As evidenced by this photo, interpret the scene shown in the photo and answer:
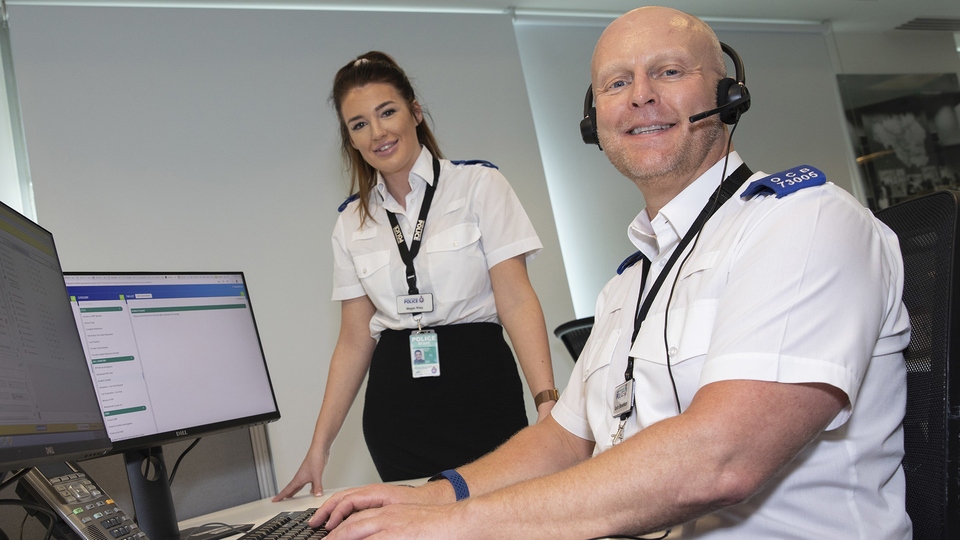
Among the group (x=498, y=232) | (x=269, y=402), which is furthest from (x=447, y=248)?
(x=269, y=402)

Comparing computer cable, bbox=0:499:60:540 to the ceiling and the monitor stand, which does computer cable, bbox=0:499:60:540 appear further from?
the ceiling

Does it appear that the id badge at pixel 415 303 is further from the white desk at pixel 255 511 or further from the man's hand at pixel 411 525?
the man's hand at pixel 411 525

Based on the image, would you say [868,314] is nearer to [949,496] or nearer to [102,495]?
[949,496]

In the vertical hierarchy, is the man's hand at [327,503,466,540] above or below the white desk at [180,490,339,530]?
above

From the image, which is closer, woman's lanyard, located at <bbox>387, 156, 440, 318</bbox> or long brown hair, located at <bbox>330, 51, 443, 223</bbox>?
woman's lanyard, located at <bbox>387, 156, 440, 318</bbox>

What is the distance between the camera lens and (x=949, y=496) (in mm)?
966

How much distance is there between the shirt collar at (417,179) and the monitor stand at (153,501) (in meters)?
1.04

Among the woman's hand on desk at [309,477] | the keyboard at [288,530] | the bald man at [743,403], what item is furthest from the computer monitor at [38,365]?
the woman's hand on desk at [309,477]

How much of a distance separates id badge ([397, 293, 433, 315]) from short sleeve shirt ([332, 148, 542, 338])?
2cm

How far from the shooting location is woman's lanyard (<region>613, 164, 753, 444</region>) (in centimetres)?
118

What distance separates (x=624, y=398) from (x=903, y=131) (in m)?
6.02

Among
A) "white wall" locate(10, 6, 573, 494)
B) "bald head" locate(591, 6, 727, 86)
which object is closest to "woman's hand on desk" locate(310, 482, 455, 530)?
"bald head" locate(591, 6, 727, 86)

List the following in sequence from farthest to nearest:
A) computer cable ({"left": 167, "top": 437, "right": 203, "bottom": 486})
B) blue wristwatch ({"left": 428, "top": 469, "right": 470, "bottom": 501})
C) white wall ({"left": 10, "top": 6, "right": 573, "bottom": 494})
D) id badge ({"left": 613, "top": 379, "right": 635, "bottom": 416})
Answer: white wall ({"left": 10, "top": 6, "right": 573, "bottom": 494}) < computer cable ({"left": 167, "top": 437, "right": 203, "bottom": 486}) < blue wristwatch ({"left": 428, "top": 469, "right": 470, "bottom": 501}) < id badge ({"left": 613, "top": 379, "right": 635, "bottom": 416})

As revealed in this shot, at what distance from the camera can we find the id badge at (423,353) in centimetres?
218
